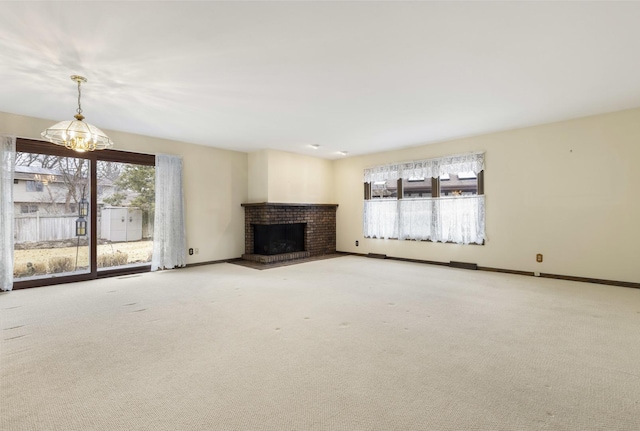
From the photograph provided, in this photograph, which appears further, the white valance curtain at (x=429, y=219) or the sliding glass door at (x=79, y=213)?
the white valance curtain at (x=429, y=219)

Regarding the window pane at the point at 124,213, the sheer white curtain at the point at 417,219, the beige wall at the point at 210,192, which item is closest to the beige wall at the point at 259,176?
the beige wall at the point at 210,192

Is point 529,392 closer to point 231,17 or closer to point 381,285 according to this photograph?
point 381,285

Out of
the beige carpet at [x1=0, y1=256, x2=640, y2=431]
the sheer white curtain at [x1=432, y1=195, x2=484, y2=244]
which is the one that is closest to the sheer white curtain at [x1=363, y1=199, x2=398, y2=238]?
the sheer white curtain at [x1=432, y1=195, x2=484, y2=244]

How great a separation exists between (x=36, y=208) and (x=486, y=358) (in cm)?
600

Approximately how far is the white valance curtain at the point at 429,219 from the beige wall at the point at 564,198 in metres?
0.19

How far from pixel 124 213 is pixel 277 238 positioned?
2.98 meters

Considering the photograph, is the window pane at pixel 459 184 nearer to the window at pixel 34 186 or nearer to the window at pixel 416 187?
the window at pixel 416 187

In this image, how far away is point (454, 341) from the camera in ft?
8.23

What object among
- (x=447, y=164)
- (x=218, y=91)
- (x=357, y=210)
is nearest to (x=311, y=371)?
(x=218, y=91)

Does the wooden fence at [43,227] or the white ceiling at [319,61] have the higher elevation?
the white ceiling at [319,61]

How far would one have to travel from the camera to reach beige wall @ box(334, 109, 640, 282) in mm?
4273

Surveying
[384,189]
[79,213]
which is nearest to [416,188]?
[384,189]

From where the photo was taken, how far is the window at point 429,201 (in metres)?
5.64

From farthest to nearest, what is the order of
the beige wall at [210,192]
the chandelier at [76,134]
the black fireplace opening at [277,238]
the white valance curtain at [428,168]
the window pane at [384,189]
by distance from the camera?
1. the window pane at [384,189]
2. the black fireplace opening at [277,238]
3. the beige wall at [210,192]
4. the white valance curtain at [428,168]
5. the chandelier at [76,134]
